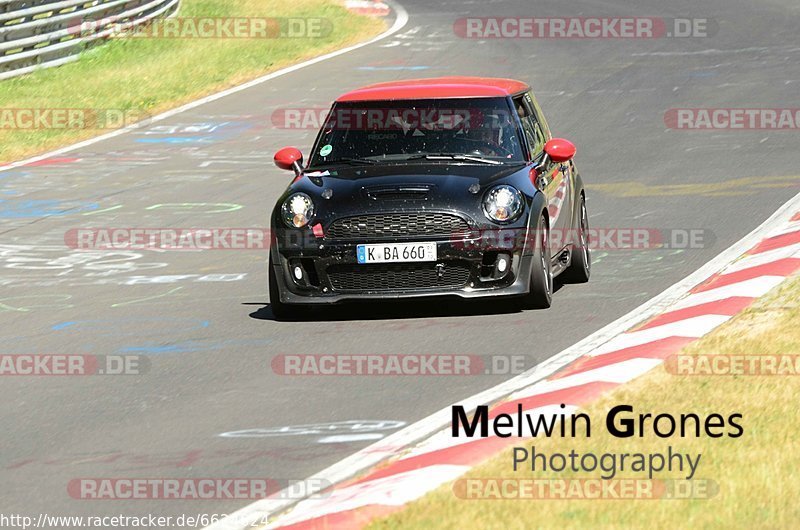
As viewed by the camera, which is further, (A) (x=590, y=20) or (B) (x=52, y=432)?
(A) (x=590, y=20)

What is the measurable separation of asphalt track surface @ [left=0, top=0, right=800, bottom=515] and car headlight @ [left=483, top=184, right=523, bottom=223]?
688 millimetres

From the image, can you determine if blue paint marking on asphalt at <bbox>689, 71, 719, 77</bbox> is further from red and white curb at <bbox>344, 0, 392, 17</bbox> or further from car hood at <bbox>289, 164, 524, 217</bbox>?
car hood at <bbox>289, 164, 524, 217</bbox>

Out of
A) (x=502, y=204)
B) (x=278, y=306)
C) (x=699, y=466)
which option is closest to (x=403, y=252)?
(x=502, y=204)

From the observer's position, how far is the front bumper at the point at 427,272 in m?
10.9

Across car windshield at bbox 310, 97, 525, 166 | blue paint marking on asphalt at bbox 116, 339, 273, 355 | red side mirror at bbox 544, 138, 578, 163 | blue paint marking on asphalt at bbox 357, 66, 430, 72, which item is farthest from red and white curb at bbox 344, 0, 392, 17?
blue paint marking on asphalt at bbox 116, 339, 273, 355

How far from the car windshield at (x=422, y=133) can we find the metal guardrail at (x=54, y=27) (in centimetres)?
1251

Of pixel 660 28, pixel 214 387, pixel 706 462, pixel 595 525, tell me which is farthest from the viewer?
pixel 660 28

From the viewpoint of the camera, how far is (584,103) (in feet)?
73.1

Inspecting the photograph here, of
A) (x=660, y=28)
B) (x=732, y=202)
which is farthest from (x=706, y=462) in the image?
(x=660, y=28)

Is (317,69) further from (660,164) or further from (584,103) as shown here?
(660,164)

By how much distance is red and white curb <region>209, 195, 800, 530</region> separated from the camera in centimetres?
665

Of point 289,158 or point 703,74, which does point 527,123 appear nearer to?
point 289,158

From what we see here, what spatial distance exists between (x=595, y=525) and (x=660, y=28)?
23.6 metres

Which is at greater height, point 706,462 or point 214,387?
point 706,462
